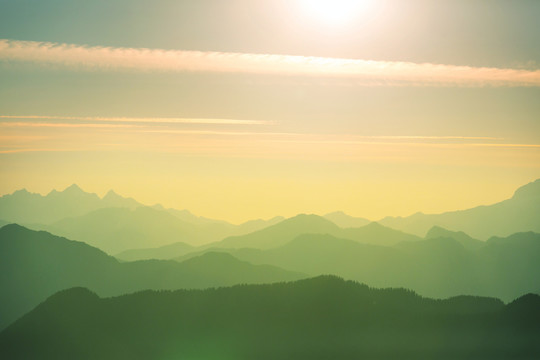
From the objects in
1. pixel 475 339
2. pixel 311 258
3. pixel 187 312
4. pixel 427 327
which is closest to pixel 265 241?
pixel 311 258

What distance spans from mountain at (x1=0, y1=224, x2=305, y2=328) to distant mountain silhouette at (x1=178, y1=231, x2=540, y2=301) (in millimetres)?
374

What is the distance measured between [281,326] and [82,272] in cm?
515

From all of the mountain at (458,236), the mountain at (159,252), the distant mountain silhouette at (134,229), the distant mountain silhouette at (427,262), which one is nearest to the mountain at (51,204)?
the distant mountain silhouette at (134,229)

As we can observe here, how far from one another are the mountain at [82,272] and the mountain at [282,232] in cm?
50

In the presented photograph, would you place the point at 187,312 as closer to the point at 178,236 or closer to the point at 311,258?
the point at 178,236

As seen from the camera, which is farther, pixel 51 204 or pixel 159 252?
pixel 159 252

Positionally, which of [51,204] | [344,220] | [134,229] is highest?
[51,204]

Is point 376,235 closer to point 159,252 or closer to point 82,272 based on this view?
point 159,252

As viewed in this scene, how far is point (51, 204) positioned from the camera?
11.7 metres

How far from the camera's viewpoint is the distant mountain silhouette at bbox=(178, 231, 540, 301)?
12.7m

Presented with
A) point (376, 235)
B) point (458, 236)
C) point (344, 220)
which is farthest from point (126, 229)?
point (458, 236)

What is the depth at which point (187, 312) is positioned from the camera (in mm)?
12312

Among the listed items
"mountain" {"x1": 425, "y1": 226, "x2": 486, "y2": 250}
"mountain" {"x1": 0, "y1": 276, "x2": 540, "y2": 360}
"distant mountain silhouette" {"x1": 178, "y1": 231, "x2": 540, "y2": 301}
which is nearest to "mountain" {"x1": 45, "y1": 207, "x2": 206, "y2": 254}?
"distant mountain silhouette" {"x1": 178, "y1": 231, "x2": 540, "y2": 301}

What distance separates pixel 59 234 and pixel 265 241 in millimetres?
4850
